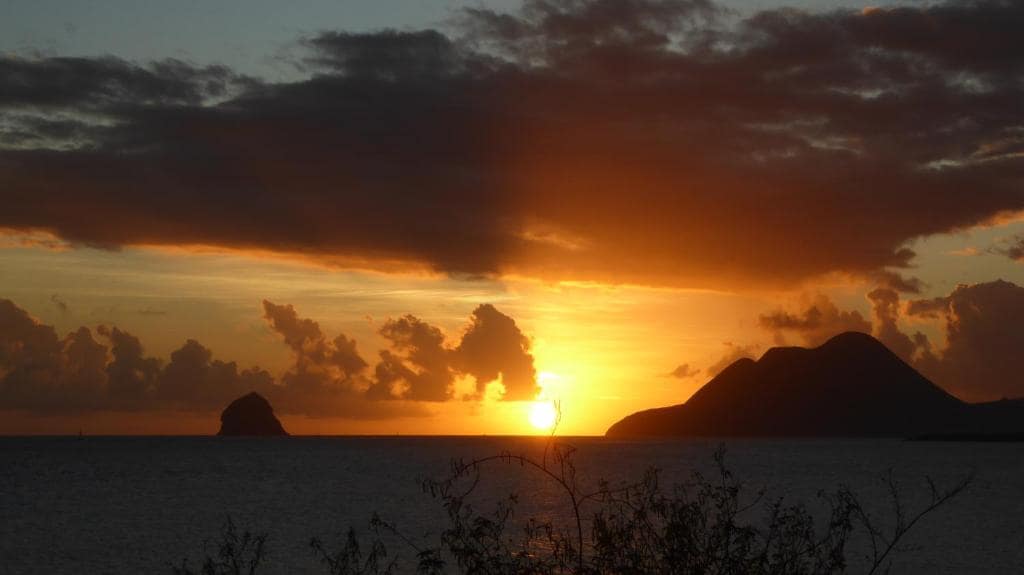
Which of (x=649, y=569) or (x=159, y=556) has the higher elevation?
(x=649, y=569)

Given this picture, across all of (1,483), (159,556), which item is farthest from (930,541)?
(1,483)

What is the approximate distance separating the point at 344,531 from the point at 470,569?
70200 mm

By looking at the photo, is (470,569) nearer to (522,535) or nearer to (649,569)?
(649,569)

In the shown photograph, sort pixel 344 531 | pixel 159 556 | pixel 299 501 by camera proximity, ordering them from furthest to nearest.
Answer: pixel 299 501
pixel 344 531
pixel 159 556

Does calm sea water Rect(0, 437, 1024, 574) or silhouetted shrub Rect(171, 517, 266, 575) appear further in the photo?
calm sea water Rect(0, 437, 1024, 574)

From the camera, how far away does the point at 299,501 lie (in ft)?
388

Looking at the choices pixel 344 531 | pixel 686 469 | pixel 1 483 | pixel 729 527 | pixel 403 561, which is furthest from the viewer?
pixel 686 469

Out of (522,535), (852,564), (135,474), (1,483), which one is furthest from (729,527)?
(135,474)

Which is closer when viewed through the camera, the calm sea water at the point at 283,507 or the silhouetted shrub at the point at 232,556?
the silhouetted shrub at the point at 232,556

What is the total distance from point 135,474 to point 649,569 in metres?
165

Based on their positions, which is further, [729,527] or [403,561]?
[403,561]

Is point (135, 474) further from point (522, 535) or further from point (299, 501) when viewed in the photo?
point (522, 535)

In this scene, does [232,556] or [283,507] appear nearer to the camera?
[232,556]

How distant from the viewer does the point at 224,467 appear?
196000 millimetres
